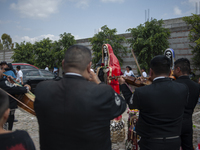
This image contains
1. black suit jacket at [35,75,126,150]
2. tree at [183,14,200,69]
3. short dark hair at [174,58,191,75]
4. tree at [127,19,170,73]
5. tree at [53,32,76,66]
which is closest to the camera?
black suit jacket at [35,75,126,150]

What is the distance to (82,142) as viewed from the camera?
1.44 m

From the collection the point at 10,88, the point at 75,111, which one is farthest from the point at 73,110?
the point at 10,88

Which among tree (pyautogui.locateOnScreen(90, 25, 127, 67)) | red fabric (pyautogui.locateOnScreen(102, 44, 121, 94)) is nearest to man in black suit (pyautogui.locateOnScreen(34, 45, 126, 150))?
red fabric (pyautogui.locateOnScreen(102, 44, 121, 94))

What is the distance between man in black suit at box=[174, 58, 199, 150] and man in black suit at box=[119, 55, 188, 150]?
74cm

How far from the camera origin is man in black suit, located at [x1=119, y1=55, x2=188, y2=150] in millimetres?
2008

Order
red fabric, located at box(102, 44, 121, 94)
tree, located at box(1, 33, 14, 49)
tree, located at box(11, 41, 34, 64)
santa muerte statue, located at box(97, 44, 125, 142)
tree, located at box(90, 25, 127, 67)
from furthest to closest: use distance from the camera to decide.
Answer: tree, located at box(1, 33, 14, 49)
tree, located at box(11, 41, 34, 64)
tree, located at box(90, 25, 127, 67)
red fabric, located at box(102, 44, 121, 94)
santa muerte statue, located at box(97, 44, 125, 142)

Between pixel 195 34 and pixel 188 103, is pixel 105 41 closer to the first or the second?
pixel 195 34

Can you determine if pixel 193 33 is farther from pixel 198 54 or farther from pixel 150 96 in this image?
pixel 150 96

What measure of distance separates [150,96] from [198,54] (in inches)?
359

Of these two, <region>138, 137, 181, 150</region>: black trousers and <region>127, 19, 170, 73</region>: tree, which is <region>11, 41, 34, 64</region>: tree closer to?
<region>127, 19, 170, 73</region>: tree

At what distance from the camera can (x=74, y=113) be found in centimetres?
141

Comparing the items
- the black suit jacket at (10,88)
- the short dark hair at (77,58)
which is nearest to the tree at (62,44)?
the black suit jacket at (10,88)

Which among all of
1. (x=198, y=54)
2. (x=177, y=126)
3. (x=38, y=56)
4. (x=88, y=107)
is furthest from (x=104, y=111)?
(x=38, y=56)

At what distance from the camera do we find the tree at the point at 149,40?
10.7 meters
